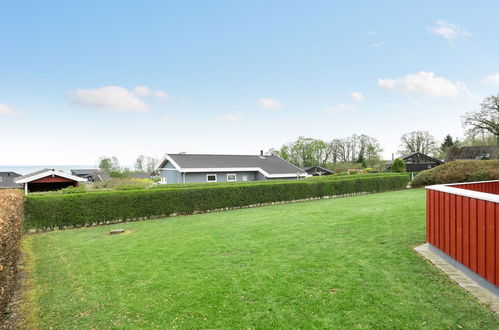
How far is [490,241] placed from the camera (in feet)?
12.0

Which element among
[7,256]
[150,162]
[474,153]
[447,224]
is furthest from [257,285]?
[150,162]

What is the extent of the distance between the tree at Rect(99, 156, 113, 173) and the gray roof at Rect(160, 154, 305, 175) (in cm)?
4507

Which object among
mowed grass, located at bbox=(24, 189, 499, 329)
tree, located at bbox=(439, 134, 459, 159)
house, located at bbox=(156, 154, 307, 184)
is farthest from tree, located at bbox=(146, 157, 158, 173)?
tree, located at bbox=(439, 134, 459, 159)

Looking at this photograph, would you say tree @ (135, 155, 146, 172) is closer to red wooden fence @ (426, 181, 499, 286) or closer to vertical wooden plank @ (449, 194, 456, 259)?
red wooden fence @ (426, 181, 499, 286)

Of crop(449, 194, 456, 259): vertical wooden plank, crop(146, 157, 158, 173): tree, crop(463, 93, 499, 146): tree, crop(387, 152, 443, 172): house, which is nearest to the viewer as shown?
crop(449, 194, 456, 259): vertical wooden plank

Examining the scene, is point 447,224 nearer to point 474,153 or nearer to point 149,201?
point 149,201

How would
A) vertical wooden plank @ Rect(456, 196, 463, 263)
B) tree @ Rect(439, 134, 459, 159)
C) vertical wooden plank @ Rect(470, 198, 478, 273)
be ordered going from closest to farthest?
vertical wooden plank @ Rect(470, 198, 478, 273) → vertical wooden plank @ Rect(456, 196, 463, 263) → tree @ Rect(439, 134, 459, 159)

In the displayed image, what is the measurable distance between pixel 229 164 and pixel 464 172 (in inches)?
765

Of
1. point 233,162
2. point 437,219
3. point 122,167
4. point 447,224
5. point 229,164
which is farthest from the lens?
point 122,167

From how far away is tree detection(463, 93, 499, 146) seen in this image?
3669 cm

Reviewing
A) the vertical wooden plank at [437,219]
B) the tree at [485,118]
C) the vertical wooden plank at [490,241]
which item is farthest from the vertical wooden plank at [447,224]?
the tree at [485,118]

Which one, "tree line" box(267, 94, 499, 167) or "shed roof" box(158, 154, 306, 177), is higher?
"tree line" box(267, 94, 499, 167)

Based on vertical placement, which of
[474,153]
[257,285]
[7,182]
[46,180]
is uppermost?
[474,153]

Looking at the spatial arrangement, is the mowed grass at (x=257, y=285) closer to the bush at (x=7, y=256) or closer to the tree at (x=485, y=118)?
the bush at (x=7, y=256)
